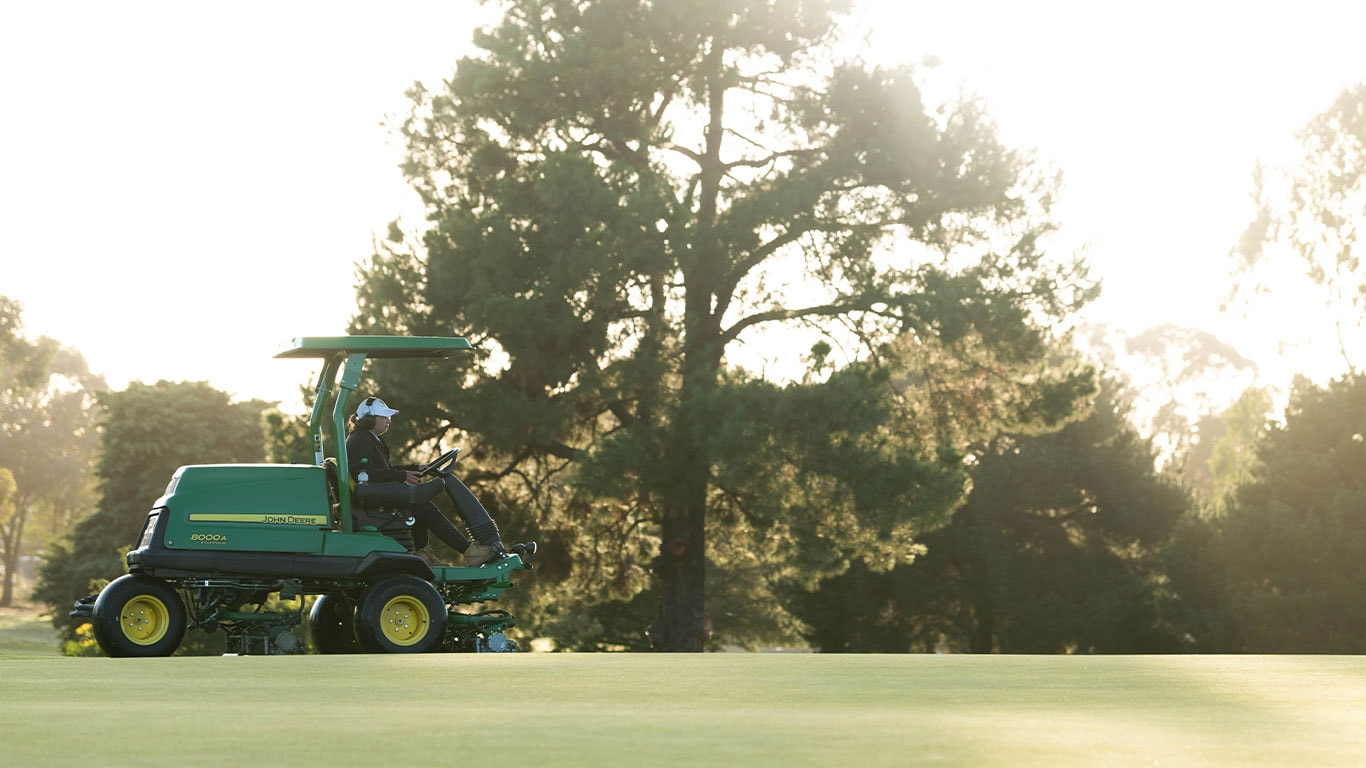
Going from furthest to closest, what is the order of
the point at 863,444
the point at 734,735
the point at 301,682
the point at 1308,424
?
the point at 1308,424 → the point at 863,444 → the point at 301,682 → the point at 734,735

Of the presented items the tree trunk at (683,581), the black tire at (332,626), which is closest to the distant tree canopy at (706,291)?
the tree trunk at (683,581)

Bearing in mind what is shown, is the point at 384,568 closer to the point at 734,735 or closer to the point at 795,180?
the point at 734,735

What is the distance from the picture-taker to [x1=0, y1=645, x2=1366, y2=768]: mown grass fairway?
5355 mm

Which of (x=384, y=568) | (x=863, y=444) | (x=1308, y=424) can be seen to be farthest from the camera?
(x=1308, y=424)

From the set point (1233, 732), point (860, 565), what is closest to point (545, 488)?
point (860, 565)

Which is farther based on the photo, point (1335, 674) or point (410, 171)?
point (410, 171)

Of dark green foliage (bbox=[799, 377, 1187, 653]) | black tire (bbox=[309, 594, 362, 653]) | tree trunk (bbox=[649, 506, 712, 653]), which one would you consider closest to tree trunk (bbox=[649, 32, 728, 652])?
tree trunk (bbox=[649, 506, 712, 653])

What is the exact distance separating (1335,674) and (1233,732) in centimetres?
420

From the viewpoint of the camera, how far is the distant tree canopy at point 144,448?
4653cm

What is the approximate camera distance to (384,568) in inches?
486

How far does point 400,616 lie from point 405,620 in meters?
0.05

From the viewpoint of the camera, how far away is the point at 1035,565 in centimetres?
4566

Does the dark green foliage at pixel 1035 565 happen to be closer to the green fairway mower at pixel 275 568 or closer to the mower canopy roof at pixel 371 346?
the mower canopy roof at pixel 371 346

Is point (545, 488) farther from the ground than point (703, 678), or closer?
farther from the ground
